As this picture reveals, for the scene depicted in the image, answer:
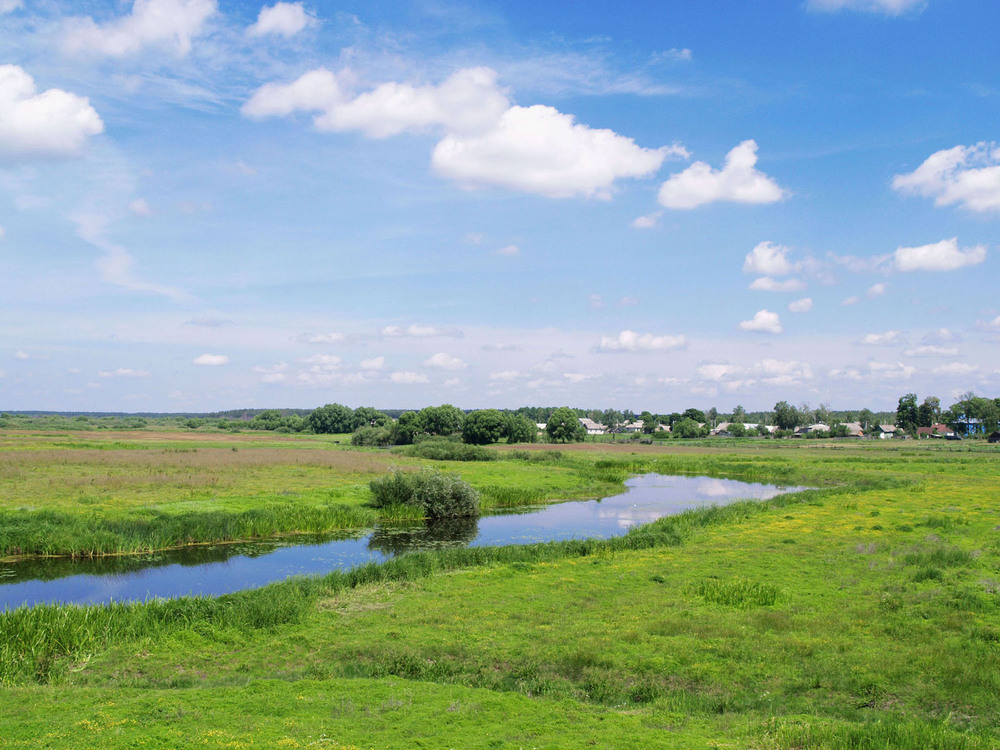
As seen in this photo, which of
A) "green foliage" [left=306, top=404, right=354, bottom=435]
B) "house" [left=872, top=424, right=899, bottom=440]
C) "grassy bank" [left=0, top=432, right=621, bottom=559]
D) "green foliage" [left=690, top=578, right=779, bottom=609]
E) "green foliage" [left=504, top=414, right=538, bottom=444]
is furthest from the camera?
"house" [left=872, top=424, right=899, bottom=440]

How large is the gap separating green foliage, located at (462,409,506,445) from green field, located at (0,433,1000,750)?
87314 mm

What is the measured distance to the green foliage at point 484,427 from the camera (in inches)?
4439

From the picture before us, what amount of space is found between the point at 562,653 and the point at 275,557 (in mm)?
17007

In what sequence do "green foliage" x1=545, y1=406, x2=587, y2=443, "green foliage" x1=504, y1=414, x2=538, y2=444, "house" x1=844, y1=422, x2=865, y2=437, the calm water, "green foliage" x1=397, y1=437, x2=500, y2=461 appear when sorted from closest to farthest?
the calm water, "green foliage" x1=397, y1=437, x2=500, y2=461, "green foliage" x1=504, y1=414, x2=538, y2=444, "green foliage" x1=545, y1=406, x2=587, y2=443, "house" x1=844, y1=422, x2=865, y2=437

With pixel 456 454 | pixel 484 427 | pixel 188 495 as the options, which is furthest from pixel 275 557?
pixel 484 427

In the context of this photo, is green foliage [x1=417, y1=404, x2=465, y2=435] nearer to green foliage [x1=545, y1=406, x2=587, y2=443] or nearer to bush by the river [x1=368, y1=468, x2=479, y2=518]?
green foliage [x1=545, y1=406, x2=587, y2=443]

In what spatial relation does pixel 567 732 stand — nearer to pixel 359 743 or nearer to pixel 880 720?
pixel 359 743

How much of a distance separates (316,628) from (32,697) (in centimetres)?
555

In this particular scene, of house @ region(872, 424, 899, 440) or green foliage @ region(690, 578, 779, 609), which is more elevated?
green foliage @ region(690, 578, 779, 609)

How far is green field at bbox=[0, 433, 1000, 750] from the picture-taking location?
864 cm

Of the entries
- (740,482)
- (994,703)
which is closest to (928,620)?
(994,703)

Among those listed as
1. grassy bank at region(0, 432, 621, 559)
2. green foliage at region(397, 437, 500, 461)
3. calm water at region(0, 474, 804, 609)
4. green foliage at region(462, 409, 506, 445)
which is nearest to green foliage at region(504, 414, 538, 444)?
green foliage at region(462, 409, 506, 445)

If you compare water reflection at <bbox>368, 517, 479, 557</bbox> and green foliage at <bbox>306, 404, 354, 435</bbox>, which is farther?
green foliage at <bbox>306, 404, 354, 435</bbox>

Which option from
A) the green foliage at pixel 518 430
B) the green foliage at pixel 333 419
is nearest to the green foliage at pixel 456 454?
the green foliage at pixel 518 430
